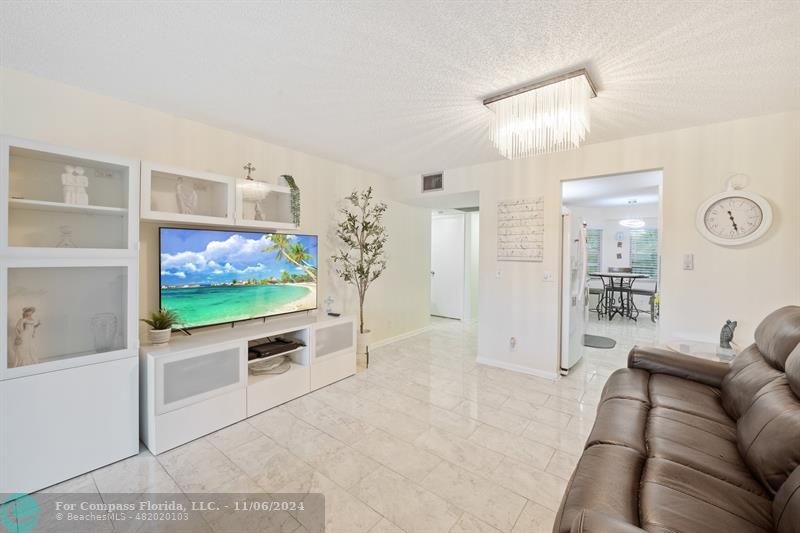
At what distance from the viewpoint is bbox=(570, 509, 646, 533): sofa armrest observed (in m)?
0.80

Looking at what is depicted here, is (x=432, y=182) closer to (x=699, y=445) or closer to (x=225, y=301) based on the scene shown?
(x=225, y=301)

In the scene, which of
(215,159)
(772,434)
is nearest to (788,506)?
(772,434)

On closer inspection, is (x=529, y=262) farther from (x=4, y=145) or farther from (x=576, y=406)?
(x=4, y=145)

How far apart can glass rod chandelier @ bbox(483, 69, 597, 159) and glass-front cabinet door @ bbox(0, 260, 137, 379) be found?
2.60 meters

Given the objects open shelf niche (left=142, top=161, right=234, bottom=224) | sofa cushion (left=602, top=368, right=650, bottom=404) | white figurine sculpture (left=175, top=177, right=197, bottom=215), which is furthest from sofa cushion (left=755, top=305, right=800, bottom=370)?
white figurine sculpture (left=175, top=177, right=197, bottom=215)

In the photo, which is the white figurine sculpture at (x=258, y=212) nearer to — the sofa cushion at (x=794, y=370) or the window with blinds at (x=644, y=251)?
the sofa cushion at (x=794, y=370)

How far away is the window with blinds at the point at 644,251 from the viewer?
23.5 feet

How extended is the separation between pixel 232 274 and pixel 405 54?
2128 millimetres

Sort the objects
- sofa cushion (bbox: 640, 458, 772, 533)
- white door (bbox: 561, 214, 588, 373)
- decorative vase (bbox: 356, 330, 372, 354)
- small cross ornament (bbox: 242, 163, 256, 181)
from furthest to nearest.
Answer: decorative vase (bbox: 356, 330, 372, 354) → white door (bbox: 561, 214, 588, 373) → small cross ornament (bbox: 242, 163, 256, 181) → sofa cushion (bbox: 640, 458, 772, 533)

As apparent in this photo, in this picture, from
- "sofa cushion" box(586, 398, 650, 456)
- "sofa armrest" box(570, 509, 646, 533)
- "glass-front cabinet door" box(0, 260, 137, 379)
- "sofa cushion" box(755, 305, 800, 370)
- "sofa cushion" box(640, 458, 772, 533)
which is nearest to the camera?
"sofa armrest" box(570, 509, 646, 533)

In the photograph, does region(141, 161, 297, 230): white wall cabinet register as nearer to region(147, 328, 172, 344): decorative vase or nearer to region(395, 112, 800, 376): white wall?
region(147, 328, 172, 344): decorative vase

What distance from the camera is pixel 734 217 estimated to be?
255cm

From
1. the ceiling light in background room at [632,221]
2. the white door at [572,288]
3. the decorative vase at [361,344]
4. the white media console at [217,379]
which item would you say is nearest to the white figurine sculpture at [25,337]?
the white media console at [217,379]

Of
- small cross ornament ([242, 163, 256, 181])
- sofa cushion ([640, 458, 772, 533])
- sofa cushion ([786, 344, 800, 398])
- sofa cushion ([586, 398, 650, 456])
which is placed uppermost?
small cross ornament ([242, 163, 256, 181])
